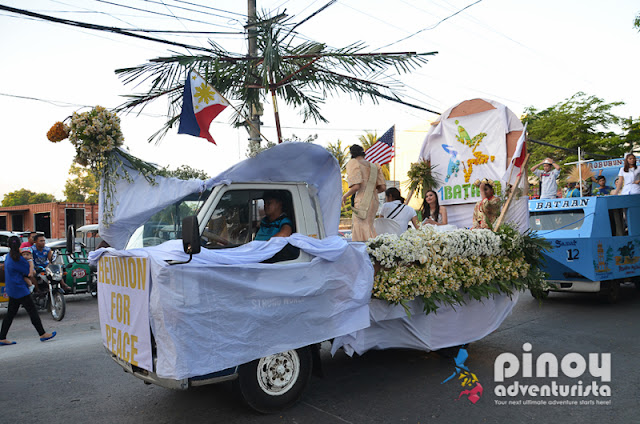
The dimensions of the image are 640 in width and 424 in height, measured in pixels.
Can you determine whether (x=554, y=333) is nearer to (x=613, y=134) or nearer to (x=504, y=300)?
(x=504, y=300)

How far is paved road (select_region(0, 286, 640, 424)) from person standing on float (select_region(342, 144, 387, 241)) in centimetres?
160

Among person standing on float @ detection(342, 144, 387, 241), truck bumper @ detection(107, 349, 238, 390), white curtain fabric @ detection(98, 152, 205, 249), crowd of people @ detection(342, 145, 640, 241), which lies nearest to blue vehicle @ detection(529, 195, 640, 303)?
crowd of people @ detection(342, 145, 640, 241)

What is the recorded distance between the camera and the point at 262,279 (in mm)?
3982

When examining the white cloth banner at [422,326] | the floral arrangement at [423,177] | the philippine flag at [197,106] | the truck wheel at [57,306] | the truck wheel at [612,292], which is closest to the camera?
the white cloth banner at [422,326]

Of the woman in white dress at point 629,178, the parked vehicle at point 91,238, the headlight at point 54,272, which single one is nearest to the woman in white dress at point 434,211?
the woman in white dress at point 629,178

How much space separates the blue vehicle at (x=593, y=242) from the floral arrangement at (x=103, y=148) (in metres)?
7.44

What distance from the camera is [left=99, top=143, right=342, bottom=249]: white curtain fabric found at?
4371mm

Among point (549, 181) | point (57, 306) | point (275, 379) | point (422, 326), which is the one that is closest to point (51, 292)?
point (57, 306)

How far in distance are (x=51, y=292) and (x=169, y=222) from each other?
7442 mm

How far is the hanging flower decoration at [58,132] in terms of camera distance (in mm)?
4219

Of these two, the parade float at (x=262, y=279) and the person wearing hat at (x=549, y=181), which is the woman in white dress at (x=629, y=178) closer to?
the person wearing hat at (x=549, y=181)

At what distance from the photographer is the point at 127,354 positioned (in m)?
4.00

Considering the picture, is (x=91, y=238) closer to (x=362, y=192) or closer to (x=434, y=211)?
(x=434, y=211)

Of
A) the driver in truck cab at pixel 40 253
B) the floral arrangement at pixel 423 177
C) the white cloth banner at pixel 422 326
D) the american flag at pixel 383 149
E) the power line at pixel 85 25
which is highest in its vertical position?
the power line at pixel 85 25
